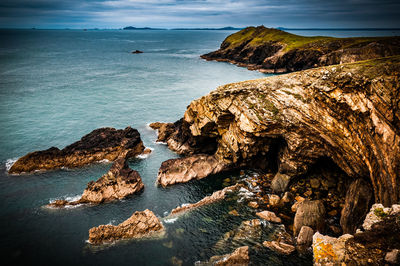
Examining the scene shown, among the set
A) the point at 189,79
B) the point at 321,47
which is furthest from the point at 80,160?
the point at 321,47

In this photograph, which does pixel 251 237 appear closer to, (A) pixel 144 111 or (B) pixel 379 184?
(B) pixel 379 184

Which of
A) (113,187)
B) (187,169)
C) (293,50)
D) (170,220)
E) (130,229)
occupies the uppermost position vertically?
(293,50)

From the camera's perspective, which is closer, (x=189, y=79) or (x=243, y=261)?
(x=243, y=261)

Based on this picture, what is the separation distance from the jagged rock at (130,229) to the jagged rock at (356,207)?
19603 mm

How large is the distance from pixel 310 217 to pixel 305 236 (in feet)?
8.01

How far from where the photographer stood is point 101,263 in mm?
22562

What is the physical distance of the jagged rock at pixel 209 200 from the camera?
30.2m

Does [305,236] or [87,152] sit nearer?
[305,236]

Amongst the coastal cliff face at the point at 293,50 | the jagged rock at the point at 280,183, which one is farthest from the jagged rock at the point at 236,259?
the coastal cliff face at the point at 293,50

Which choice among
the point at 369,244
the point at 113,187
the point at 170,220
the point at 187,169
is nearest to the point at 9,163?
the point at 113,187

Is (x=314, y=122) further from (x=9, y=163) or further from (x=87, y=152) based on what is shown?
(x=9, y=163)

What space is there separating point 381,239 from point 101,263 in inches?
900

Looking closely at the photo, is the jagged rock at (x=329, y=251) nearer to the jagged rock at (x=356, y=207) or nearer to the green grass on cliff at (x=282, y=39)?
the jagged rock at (x=356, y=207)

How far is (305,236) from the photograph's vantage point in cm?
2336
